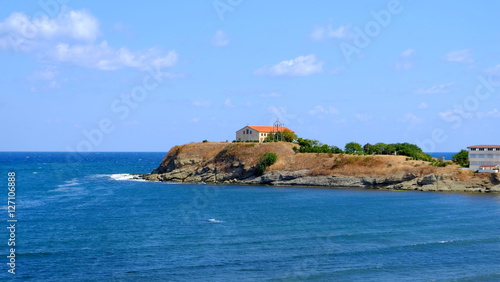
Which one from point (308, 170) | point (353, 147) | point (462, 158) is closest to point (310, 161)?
point (308, 170)

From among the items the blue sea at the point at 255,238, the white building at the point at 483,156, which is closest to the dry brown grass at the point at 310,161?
the white building at the point at 483,156

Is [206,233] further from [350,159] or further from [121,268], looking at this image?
[350,159]

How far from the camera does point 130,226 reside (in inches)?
2069

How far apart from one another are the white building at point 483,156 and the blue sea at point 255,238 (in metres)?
17.7

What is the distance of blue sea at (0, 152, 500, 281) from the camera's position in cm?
3641

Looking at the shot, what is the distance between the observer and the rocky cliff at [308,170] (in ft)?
292

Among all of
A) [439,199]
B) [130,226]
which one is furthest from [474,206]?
[130,226]

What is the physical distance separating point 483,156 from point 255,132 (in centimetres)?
5386

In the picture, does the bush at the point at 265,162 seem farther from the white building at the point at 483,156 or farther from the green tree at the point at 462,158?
the white building at the point at 483,156

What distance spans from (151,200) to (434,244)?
1614 inches

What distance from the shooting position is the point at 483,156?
3740 inches

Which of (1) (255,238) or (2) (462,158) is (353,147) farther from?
(1) (255,238)

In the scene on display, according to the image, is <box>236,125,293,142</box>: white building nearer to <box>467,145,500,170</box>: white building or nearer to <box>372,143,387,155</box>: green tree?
<box>372,143,387,155</box>: green tree

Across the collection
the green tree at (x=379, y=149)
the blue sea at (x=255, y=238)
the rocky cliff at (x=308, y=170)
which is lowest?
the blue sea at (x=255, y=238)
